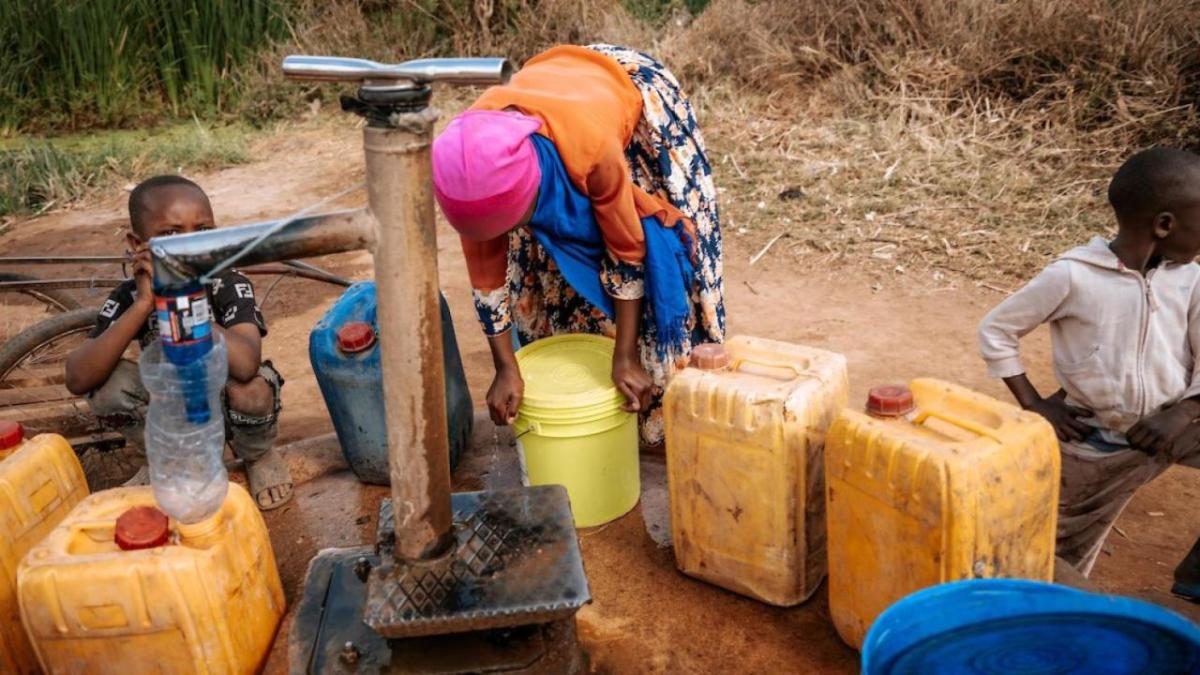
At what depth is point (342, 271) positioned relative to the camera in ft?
19.6

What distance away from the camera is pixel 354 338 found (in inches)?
109

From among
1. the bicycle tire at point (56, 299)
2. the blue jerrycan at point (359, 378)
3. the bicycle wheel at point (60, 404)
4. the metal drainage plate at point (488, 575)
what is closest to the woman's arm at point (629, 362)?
the blue jerrycan at point (359, 378)

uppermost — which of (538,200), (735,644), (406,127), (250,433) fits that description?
(406,127)

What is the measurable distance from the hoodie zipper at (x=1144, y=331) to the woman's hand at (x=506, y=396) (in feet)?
5.04

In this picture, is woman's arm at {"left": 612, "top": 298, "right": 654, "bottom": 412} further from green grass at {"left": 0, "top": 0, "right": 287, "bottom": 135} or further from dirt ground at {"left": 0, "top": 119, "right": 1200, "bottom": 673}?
green grass at {"left": 0, "top": 0, "right": 287, "bottom": 135}

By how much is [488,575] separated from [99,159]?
7306mm

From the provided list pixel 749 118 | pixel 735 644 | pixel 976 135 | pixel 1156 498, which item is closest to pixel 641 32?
pixel 749 118

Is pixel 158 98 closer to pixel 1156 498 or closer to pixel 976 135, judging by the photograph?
pixel 976 135

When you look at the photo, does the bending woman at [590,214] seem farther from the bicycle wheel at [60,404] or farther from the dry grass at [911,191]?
the dry grass at [911,191]

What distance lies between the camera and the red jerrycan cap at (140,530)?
1.97m

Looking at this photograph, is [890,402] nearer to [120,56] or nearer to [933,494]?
[933,494]

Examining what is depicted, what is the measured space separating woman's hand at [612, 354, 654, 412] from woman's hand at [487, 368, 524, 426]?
0.26 metres

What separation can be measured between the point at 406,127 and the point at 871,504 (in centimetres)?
114

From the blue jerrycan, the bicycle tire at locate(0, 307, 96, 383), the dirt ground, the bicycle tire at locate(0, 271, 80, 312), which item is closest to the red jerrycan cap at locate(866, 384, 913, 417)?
the dirt ground
